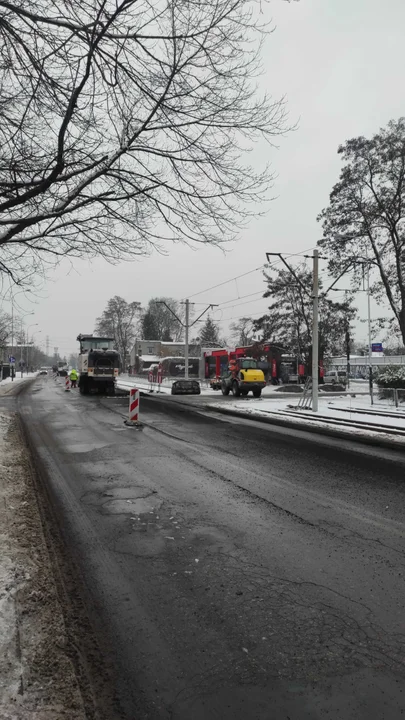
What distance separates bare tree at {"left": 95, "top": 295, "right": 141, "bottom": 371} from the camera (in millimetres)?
96188

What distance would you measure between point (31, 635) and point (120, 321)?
96282 millimetres

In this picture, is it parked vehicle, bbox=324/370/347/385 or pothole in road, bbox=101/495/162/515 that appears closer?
pothole in road, bbox=101/495/162/515

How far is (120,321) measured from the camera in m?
97.6

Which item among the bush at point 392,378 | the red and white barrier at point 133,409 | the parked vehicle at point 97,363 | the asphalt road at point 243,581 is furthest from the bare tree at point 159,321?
the asphalt road at point 243,581

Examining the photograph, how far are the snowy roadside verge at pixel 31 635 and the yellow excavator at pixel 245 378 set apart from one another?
77.2 ft

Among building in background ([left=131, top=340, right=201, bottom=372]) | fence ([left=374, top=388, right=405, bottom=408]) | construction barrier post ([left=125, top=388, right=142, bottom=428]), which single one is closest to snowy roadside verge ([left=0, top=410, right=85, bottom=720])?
construction barrier post ([left=125, top=388, right=142, bottom=428])

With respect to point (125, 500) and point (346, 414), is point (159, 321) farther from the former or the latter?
point (125, 500)

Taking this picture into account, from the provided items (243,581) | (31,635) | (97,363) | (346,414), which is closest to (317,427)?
(346,414)

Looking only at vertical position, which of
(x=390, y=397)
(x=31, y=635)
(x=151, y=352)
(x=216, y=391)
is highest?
(x=151, y=352)

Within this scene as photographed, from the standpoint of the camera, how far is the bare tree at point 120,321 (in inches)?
3787

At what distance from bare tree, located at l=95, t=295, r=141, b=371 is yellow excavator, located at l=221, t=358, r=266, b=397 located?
68.9 metres

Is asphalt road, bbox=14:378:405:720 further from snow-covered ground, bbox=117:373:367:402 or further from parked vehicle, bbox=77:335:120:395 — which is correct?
parked vehicle, bbox=77:335:120:395

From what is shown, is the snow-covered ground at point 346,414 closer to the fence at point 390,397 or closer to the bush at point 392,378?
the fence at point 390,397

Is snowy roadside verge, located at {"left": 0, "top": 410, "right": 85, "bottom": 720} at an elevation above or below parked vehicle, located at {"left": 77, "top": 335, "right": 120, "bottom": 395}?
below
